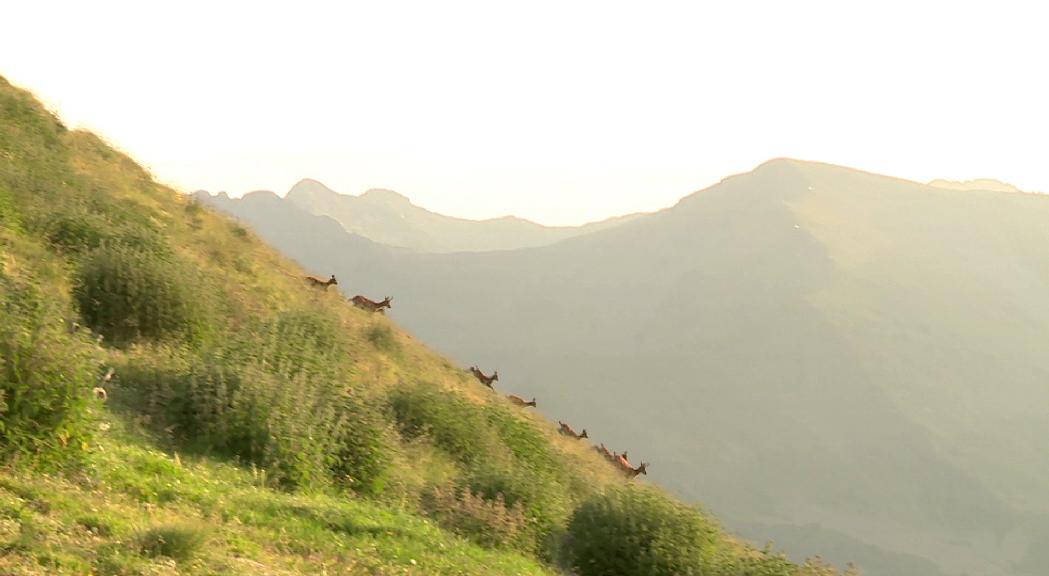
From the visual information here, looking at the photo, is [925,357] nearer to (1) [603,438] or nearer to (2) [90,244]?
(1) [603,438]

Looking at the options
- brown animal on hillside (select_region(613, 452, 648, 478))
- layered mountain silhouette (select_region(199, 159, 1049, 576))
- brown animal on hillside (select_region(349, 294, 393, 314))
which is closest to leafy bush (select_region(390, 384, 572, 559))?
brown animal on hillside (select_region(613, 452, 648, 478))

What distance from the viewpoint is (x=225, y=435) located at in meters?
10.9

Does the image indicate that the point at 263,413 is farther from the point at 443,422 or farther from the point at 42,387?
the point at 443,422

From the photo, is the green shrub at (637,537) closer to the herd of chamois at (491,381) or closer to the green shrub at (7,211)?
the green shrub at (7,211)

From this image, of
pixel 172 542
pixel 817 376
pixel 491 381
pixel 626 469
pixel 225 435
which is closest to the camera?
pixel 172 542

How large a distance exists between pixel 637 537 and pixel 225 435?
19.5 ft

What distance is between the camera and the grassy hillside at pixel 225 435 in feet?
22.9

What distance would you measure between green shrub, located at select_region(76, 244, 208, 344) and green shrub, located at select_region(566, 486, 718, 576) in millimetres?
7917

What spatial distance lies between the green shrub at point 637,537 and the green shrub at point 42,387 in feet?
24.0

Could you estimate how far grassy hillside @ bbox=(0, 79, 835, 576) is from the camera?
698cm

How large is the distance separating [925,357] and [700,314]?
4183cm

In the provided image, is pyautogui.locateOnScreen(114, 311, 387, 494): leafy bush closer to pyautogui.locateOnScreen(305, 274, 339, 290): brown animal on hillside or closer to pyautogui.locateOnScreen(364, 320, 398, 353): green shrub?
pyautogui.locateOnScreen(364, 320, 398, 353): green shrub

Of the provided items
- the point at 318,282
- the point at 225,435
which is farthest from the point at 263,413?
the point at 318,282

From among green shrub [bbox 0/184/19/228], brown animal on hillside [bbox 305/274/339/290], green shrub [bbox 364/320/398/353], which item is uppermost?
brown animal on hillside [bbox 305/274/339/290]
